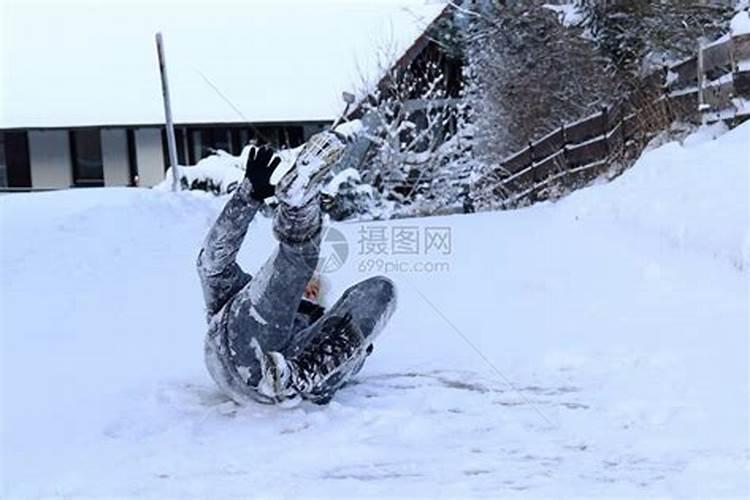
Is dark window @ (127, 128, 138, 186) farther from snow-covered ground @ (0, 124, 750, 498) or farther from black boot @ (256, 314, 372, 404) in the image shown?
black boot @ (256, 314, 372, 404)

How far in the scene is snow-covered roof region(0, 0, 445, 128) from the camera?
18453 mm

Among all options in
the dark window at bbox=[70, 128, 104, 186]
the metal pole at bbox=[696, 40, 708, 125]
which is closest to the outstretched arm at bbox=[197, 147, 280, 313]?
the metal pole at bbox=[696, 40, 708, 125]

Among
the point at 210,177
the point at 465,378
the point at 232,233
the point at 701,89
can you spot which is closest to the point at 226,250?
the point at 232,233

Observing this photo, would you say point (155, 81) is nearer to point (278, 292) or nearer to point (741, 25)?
point (741, 25)

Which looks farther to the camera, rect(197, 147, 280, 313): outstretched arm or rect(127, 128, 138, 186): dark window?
rect(127, 128, 138, 186): dark window

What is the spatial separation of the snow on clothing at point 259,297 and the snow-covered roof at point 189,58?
13.8 meters

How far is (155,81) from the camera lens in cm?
2002

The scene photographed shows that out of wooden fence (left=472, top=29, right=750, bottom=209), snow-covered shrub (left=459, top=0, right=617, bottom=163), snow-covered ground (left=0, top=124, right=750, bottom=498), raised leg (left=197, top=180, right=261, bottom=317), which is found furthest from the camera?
snow-covered shrub (left=459, top=0, right=617, bottom=163)

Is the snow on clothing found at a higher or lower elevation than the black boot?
higher

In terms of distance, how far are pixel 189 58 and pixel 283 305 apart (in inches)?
723

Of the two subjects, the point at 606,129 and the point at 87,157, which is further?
the point at 87,157

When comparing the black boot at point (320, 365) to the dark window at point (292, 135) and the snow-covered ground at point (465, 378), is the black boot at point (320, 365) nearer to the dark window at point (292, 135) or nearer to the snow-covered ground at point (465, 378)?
the snow-covered ground at point (465, 378)

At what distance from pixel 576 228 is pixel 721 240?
2265 mm

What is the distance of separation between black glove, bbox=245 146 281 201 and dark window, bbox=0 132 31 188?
18249 millimetres
